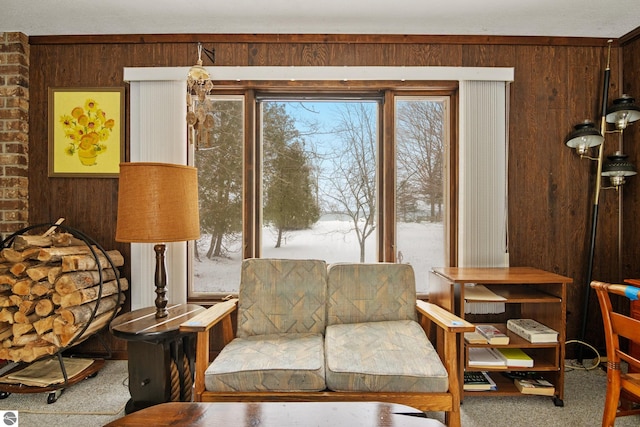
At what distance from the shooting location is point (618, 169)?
2549mm

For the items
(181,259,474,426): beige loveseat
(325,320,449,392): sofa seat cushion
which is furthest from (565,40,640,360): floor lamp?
(325,320,449,392): sofa seat cushion

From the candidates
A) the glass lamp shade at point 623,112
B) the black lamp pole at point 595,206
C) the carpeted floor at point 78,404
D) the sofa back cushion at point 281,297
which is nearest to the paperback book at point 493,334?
the black lamp pole at point 595,206

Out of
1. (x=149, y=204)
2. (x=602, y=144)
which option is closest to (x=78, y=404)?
(x=149, y=204)

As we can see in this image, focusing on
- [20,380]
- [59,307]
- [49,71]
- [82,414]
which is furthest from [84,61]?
[82,414]

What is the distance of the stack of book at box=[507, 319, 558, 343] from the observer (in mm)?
2164

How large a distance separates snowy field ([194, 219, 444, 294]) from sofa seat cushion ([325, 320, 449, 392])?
3.11 ft

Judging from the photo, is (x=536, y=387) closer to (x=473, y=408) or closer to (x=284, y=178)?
(x=473, y=408)

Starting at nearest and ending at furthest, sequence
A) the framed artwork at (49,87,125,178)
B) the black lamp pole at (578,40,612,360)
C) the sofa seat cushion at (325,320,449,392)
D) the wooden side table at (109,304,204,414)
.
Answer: the sofa seat cushion at (325,320,449,392) < the wooden side table at (109,304,204,414) < the black lamp pole at (578,40,612,360) < the framed artwork at (49,87,125,178)

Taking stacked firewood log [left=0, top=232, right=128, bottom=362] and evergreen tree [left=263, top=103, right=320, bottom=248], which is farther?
evergreen tree [left=263, top=103, right=320, bottom=248]

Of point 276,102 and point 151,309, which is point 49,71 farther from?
point 151,309

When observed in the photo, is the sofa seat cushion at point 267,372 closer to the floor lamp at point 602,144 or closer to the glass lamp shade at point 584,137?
the floor lamp at point 602,144

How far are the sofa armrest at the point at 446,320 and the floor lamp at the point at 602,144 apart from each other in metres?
1.42

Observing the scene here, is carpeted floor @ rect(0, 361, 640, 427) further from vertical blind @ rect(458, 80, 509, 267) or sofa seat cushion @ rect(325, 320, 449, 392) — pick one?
vertical blind @ rect(458, 80, 509, 267)

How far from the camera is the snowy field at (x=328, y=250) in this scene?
2.89 meters
